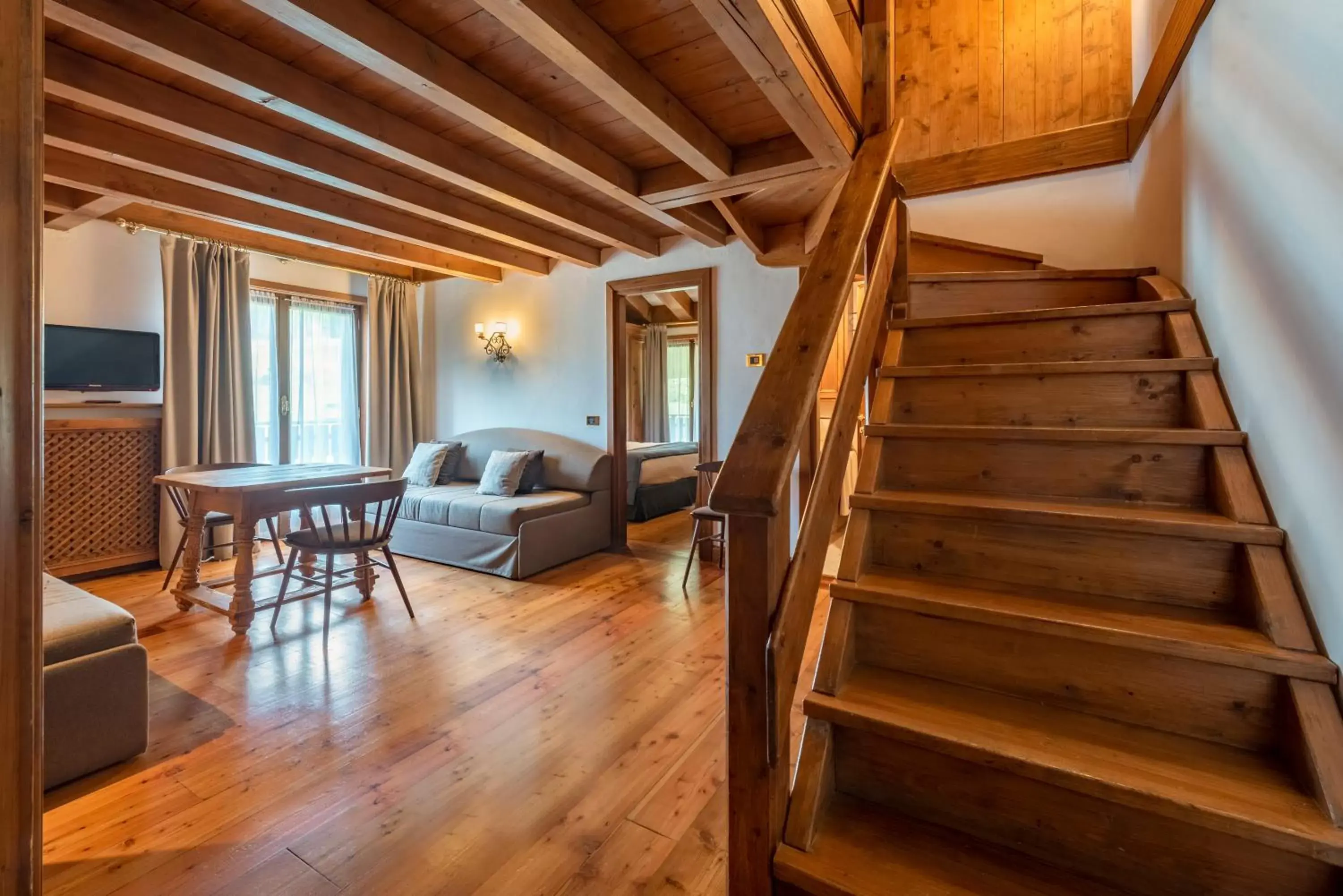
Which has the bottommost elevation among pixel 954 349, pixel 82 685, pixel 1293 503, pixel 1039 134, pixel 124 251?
pixel 82 685

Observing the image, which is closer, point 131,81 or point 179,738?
point 179,738

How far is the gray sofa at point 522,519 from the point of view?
409cm

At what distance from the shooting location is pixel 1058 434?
5.09 ft

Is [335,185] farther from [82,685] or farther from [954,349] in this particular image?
[954,349]

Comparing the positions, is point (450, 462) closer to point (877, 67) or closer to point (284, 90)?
point (284, 90)

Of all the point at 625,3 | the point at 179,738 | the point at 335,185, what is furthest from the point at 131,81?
the point at 179,738

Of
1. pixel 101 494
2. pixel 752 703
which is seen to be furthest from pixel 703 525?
pixel 101 494

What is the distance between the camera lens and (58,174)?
9.62 feet

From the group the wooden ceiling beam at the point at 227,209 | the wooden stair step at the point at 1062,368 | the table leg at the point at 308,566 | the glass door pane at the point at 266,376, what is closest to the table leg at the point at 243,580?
the table leg at the point at 308,566

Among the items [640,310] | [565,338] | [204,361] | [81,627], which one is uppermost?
[640,310]

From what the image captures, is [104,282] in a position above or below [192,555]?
above

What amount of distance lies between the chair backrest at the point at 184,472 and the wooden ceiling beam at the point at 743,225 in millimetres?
3426

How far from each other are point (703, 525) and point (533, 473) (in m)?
1.44

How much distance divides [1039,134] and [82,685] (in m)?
4.91
